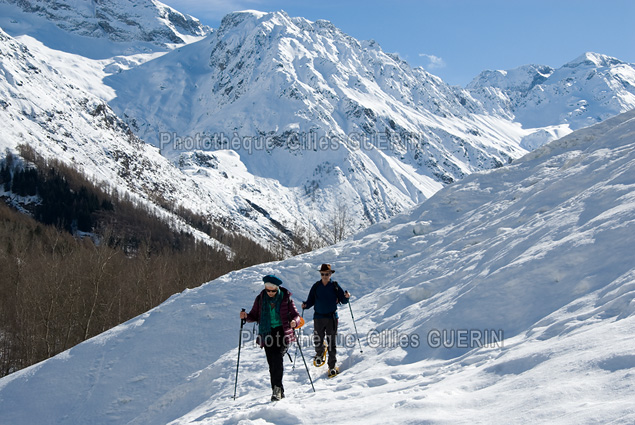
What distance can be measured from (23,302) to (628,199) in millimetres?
41904

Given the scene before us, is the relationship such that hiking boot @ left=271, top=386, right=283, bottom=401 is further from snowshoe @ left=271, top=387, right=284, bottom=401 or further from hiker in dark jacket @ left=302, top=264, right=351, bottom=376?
hiker in dark jacket @ left=302, top=264, right=351, bottom=376

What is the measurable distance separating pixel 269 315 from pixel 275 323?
18cm

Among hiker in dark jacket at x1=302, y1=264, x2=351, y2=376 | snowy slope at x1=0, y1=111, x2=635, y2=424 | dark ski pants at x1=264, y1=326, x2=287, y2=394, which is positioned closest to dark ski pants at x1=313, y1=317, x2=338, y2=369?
hiker in dark jacket at x1=302, y1=264, x2=351, y2=376

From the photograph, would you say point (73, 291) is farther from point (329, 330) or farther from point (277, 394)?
point (277, 394)

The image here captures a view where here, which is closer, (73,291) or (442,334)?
(442,334)

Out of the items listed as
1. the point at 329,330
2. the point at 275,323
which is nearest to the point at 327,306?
the point at 329,330

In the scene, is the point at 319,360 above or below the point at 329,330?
below

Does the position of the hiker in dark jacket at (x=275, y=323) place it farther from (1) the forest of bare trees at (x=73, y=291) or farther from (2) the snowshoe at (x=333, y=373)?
(1) the forest of bare trees at (x=73, y=291)

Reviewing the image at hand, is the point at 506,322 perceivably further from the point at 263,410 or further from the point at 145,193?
the point at 145,193

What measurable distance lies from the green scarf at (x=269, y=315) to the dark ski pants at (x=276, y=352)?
94mm

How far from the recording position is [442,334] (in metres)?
9.66

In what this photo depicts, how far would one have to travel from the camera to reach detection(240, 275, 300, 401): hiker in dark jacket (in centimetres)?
852

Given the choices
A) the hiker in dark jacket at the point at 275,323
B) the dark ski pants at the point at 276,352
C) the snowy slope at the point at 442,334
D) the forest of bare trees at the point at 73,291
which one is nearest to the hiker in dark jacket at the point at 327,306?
the snowy slope at the point at 442,334

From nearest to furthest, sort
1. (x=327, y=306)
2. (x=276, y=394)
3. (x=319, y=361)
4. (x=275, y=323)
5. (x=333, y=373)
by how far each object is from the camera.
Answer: (x=276, y=394) < (x=275, y=323) < (x=333, y=373) < (x=327, y=306) < (x=319, y=361)
